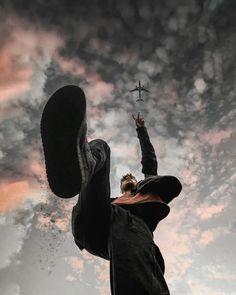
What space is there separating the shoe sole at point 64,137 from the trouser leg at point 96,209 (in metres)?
0.48

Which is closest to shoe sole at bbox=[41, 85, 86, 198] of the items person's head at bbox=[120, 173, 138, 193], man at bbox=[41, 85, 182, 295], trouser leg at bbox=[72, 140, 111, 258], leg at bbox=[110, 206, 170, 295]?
man at bbox=[41, 85, 182, 295]

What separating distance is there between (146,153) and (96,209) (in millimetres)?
2484

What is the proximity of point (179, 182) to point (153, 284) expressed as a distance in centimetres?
178

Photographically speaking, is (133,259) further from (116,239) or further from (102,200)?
(102,200)

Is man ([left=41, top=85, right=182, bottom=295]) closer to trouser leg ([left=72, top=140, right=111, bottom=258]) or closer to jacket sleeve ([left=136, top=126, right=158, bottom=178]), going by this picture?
trouser leg ([left=72, top=140, right=111, bottom=258])

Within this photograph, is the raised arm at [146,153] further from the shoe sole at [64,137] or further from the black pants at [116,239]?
the shoe sole at [64,137]

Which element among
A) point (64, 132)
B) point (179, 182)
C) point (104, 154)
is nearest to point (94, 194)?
point (104, 154)

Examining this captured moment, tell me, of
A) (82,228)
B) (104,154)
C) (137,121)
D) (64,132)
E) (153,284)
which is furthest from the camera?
(137,121)

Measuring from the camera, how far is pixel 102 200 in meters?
4.91

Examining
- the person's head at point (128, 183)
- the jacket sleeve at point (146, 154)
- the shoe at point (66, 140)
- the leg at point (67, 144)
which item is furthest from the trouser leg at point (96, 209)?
the jacket sleeve at point (146, 154)

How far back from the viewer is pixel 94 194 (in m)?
4.84

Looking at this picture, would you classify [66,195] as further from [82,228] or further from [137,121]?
[137,121]

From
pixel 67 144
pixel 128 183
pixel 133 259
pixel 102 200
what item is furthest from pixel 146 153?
pixel 67 144

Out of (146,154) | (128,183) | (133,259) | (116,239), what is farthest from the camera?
(146,154)
